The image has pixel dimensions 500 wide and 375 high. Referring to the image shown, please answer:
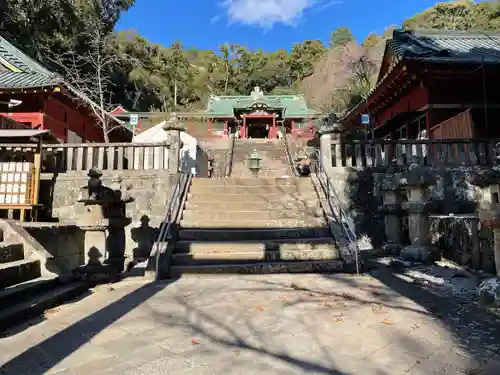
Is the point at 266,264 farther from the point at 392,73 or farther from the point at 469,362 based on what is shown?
the point at 392,73

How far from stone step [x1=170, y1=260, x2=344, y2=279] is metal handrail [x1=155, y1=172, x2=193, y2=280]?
433mm

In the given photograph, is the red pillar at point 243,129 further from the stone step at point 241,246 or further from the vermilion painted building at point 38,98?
the stone step at point 241,246

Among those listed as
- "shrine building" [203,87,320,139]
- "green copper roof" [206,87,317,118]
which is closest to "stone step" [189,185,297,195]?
"shrine building" [203,87,320,139]

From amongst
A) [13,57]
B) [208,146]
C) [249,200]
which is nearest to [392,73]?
[249,200]

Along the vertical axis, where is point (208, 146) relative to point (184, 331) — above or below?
above

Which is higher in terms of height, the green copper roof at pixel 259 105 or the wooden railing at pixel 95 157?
the green copper roof at pixel 259 105

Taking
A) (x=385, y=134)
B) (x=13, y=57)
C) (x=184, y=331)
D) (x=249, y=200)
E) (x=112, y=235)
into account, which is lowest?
(x=184, y=331)

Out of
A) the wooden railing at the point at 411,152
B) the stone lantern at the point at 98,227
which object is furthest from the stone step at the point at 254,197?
the stone lantern at the point at 98,227

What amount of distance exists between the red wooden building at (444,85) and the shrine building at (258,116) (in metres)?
18.8

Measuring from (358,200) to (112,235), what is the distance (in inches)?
237

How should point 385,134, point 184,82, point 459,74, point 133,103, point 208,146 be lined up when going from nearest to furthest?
point 459,74
point 385,134
point 208,146
point 133,103
point 184,82

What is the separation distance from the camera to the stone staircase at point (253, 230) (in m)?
6.02

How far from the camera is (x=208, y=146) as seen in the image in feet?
88.0

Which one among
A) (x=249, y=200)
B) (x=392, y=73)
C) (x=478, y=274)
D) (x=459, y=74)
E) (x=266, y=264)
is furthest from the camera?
(x=392, y=73)
